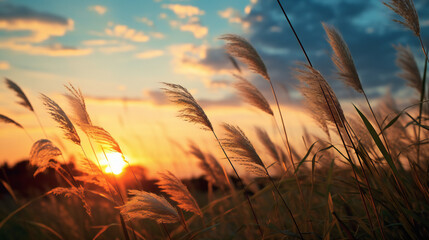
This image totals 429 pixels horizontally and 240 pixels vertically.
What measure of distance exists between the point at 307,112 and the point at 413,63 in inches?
64.0

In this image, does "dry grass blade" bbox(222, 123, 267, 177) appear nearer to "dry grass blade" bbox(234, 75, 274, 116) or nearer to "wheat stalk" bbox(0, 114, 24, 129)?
"dry grass blade" bbox(234, 75, 274, 116)

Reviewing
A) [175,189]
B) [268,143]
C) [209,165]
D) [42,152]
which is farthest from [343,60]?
[42,152]

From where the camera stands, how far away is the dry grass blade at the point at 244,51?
235 cm

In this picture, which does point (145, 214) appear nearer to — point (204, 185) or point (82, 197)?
point (82, 197)

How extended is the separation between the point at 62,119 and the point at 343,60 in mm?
1776

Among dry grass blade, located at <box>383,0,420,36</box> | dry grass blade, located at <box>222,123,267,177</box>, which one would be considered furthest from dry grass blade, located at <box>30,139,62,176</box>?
dry grass blade, located at <box>383,0,420,36</box>

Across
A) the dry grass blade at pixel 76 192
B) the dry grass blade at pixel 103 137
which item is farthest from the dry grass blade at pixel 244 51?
the dry grass blade at pixel 76 192

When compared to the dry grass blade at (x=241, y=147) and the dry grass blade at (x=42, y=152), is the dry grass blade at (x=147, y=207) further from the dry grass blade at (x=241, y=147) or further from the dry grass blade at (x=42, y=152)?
the dry grass blade at (x=42, y=152)

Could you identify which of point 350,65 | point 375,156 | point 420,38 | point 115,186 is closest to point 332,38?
point 350,65

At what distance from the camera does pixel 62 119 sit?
1.82 m

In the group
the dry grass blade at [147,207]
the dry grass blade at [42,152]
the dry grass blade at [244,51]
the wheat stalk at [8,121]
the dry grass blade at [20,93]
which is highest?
the dry grass blade at [20,93]

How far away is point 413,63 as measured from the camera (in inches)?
124

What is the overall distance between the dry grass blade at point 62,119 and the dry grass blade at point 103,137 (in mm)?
142

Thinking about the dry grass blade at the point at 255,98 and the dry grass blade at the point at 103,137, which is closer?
the dry grass blade at the point at 103,137
